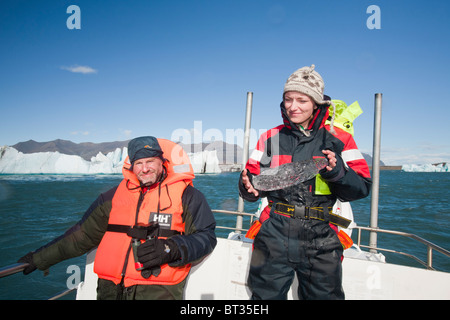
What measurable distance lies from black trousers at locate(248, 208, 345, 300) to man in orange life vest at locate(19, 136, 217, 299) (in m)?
0.57

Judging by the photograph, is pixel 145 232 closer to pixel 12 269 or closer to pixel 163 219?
pixel 163 219

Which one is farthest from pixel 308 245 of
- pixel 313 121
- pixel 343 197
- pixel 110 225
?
pixel 110 225

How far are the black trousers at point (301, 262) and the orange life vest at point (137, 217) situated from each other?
732 mm

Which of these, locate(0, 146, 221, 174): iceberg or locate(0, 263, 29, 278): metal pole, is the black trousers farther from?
locate(0, 146, 221, 174): iceberg

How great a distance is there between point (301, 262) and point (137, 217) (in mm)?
1361

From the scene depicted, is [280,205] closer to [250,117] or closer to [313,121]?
[313,121]

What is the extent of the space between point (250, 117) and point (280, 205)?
3.06 metres

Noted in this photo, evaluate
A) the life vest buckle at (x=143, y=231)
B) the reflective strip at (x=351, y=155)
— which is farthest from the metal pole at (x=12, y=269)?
the reflective strip at (x=351, y=155)

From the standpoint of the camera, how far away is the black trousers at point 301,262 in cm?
166

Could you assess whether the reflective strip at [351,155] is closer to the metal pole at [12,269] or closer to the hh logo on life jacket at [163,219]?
the hh logo on life jacket at [163,219]

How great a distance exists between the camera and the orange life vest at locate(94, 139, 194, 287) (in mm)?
1985

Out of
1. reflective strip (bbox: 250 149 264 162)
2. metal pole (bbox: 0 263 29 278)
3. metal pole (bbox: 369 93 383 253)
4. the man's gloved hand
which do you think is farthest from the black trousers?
metal pole (bbox: 369 93 383 253)

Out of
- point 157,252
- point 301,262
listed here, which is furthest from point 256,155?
point 157,252

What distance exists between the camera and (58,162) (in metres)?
61.6
